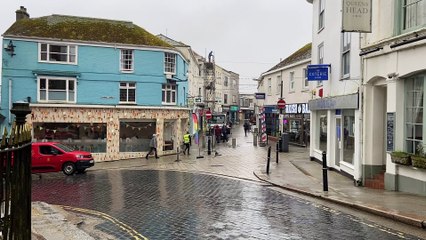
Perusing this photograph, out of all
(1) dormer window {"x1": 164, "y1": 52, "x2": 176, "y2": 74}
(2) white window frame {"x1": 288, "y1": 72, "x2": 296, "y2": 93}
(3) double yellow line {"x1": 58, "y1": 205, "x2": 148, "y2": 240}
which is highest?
(1) dormer window {"x1": 164, "y1": 52, "x2": 176, "y2": 74}

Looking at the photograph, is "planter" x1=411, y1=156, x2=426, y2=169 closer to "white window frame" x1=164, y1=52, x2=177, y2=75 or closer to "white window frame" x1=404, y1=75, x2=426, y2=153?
"white window frame" x1=404, y1=75, x2=426, y2=153

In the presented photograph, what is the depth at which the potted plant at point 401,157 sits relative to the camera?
1187cm

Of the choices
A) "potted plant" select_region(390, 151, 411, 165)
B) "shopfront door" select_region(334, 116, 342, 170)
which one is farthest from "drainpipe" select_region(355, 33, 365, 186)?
"shopfront door" select_region(334, 116, 342, 170)

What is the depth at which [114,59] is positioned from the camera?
2859 centimetres

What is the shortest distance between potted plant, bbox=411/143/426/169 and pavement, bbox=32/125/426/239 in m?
0.92

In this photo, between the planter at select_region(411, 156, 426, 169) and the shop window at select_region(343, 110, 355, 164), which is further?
the shop window at select_region(343, 110, 355, 164)

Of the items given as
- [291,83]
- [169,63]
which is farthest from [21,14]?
[291,83]

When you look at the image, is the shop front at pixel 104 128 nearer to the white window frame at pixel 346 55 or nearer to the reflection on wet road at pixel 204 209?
the reflection on wet road at pixel 204 209

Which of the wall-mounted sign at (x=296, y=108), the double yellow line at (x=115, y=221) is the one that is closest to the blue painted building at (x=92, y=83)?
the wall-mounted sign at (x=296, y=108)

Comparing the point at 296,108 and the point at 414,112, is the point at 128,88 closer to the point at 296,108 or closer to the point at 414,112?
the point at 296,108

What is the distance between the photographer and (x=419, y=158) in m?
11.4

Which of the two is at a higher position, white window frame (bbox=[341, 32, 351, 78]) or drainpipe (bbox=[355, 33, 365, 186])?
white window frame (bbox=[341, 32, 351, 78])

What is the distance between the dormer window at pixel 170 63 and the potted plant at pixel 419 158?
2087 centimetres

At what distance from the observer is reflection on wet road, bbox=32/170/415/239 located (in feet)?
27.7
